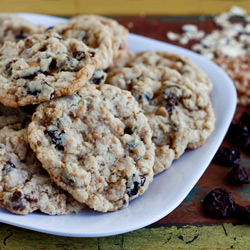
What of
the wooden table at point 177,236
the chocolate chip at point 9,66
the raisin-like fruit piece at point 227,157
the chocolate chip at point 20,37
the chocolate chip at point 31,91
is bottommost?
the wooden table at point 177,236

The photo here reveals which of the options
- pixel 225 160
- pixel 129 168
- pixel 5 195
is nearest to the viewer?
pixel 5 195

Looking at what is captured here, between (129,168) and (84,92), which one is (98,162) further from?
(84,92)

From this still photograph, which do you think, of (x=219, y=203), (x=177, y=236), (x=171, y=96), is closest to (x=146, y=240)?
(x=177, y=236)

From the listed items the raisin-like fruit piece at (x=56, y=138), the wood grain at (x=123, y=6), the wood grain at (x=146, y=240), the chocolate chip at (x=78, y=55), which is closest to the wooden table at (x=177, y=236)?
the wood grain at (x=146, y=240)

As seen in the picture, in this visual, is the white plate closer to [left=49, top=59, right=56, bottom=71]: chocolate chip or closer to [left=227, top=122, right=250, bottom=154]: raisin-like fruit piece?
[left=227, top=122, right=250, bottom=154]: raisin-like fruit piece

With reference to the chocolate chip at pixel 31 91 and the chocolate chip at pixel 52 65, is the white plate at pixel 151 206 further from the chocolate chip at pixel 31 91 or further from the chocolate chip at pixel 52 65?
the chocolate chip at pixel 52 65

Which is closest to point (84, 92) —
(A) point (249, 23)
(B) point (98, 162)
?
(B) point (98, 162)

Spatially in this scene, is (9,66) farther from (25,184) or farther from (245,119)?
(245,119)
